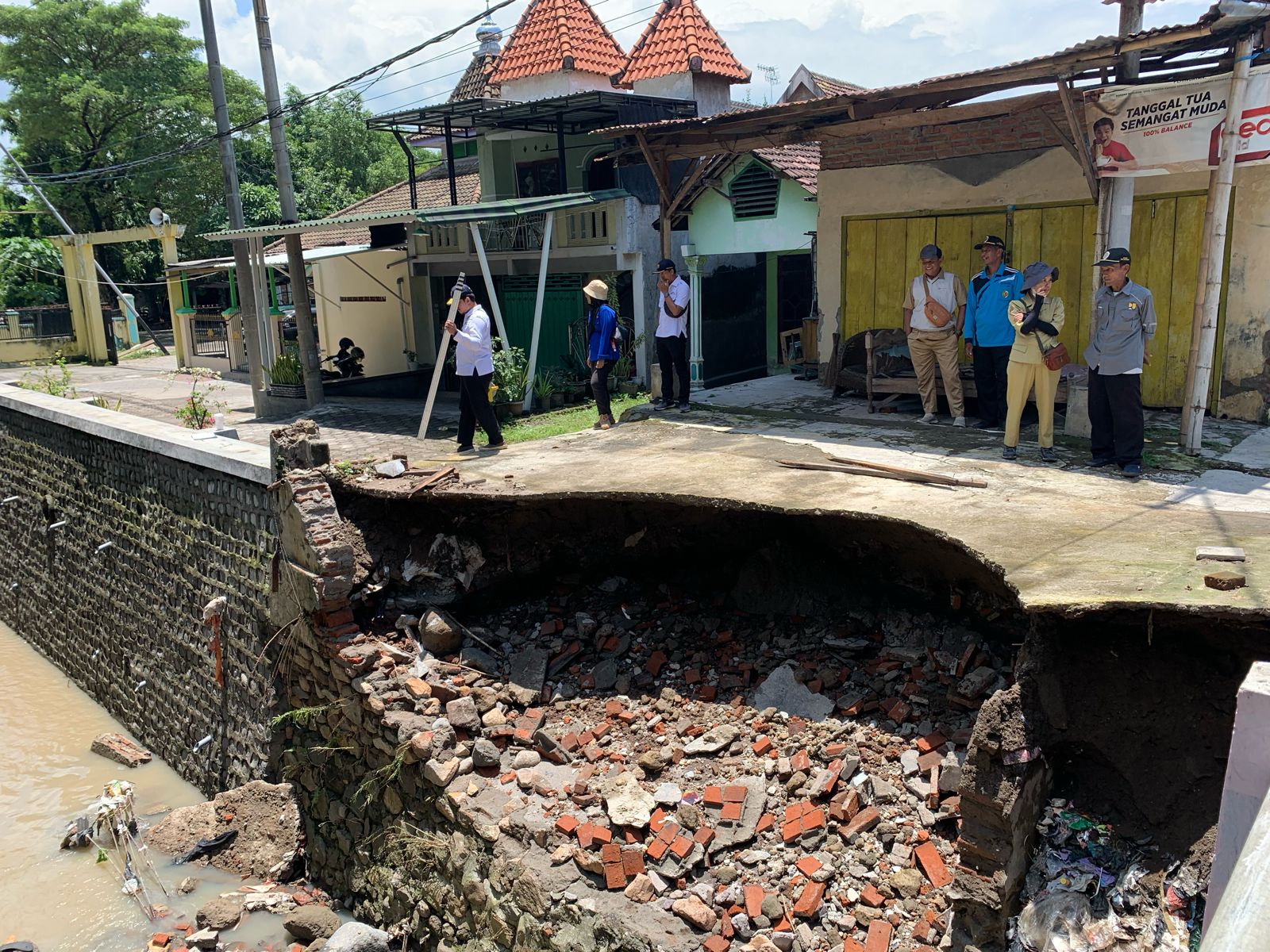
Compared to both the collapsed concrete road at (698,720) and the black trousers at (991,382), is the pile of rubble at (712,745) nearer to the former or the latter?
the collapsed concrete road at (698,720)

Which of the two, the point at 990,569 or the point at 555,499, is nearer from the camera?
the point at 990,569

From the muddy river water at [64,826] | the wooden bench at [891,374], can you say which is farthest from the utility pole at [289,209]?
the wooden bench at [891,374]

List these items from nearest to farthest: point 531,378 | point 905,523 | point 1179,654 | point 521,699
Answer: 1. point 1179,654
2. point 905,523
3. point 521,699
4. point 531,378

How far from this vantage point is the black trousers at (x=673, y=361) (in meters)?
10.0

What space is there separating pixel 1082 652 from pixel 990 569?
0.59 m

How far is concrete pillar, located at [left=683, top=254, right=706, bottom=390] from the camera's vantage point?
13.1m

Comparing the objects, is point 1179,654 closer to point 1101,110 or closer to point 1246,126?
point 1246,126

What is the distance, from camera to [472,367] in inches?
355

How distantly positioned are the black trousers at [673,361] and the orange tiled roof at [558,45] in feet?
23.9

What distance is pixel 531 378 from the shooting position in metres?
12.3

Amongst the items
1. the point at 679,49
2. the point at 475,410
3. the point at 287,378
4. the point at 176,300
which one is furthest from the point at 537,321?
the point at 176,300

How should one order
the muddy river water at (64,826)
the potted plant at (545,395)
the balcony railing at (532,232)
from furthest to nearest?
the balcony railing at (532,232)
the potted plant at (545,395)
the muddy river water at (64,826)

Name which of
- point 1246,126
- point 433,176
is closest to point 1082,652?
point 1246,126

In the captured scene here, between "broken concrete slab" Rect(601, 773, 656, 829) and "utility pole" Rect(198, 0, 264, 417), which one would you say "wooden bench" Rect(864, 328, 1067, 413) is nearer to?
"broken concrete slab" Rect(601, 773, 656, 829)
